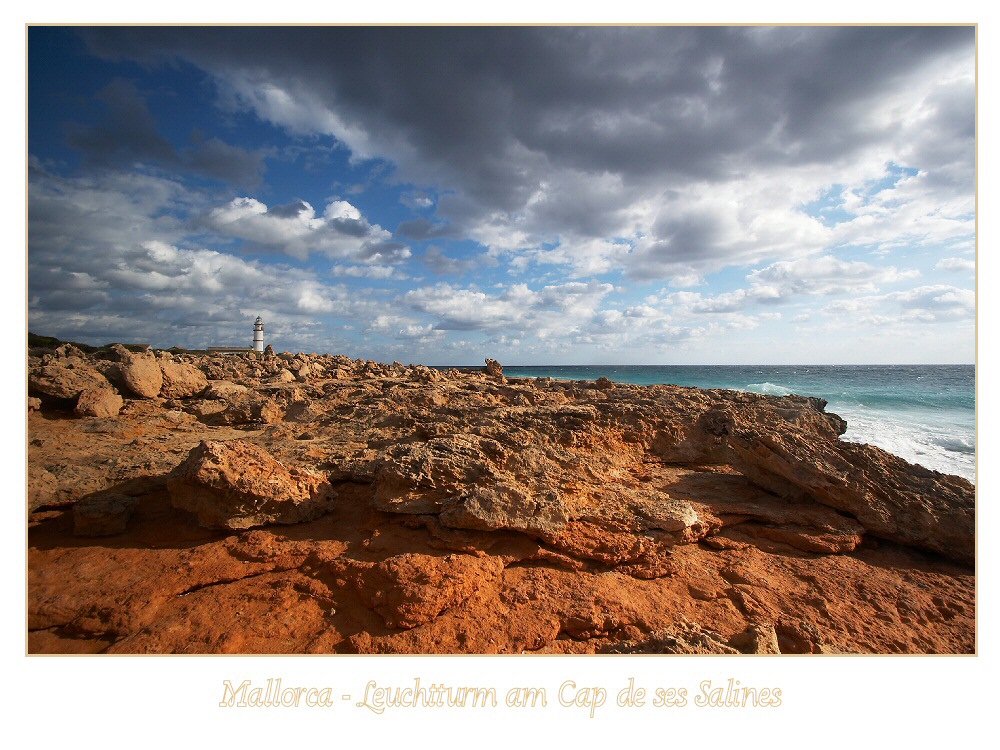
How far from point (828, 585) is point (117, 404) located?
986 centimetres

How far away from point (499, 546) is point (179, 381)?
29.1ft

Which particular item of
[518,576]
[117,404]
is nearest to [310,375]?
[117,404]

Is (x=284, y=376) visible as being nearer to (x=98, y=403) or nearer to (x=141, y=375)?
(x=141, y=375)

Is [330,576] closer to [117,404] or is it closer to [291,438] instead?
[291,438]

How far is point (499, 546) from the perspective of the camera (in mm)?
3084

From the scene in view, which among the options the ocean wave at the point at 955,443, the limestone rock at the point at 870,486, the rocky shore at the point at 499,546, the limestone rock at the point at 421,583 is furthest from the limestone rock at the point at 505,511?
the ocean wave at the point at 955,443

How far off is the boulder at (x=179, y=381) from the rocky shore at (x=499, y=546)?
3657 mm

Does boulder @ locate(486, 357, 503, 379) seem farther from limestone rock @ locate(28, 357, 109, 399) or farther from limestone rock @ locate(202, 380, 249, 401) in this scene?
limestone rock @ locate(28, 357, 109, 399)

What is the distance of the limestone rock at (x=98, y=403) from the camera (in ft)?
20.4

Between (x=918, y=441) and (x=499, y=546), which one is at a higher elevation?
(x=499, y=546)

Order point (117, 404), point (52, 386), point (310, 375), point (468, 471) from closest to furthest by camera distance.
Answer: point (468, 471) → point (52, 386) → point (117, 404) → point (310, 375)

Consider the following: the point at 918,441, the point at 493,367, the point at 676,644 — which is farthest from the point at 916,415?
the point at 676,644
